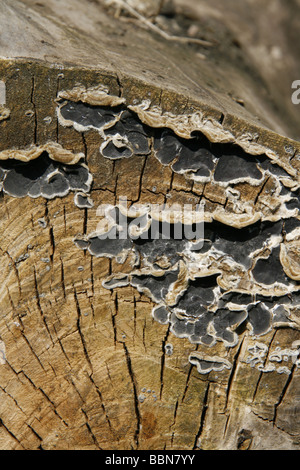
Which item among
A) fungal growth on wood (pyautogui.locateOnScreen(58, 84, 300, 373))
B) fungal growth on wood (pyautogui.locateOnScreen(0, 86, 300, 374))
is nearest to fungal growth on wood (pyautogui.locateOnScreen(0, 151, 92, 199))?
fungal growth on wood (pyautogui.locateOnScreen(0, 86, 300, 374))

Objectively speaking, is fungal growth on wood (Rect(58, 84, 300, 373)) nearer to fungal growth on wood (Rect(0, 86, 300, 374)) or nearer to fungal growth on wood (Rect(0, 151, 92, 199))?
fungal growth on wood (Rect(0, 86, 300, 374))

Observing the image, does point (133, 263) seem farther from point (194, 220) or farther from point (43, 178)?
point (43, 178)

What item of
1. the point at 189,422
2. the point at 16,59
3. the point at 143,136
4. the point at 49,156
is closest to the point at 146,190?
the point at 143,136

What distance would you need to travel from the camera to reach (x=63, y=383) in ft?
7.55

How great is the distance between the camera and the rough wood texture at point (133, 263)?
2.03 meters

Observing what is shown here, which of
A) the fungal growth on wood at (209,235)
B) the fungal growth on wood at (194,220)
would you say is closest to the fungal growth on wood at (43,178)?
the fungal growth on wood at (194,220)

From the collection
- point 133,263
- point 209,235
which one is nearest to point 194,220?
point 209,235

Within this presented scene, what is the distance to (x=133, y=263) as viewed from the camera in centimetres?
218

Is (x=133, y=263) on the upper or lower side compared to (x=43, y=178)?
lower

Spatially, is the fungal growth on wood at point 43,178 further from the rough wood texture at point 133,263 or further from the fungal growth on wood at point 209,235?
the fungal growth on wood at point 209,235

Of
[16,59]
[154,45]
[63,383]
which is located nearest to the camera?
[16,59]

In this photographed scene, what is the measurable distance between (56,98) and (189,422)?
191 centimetres

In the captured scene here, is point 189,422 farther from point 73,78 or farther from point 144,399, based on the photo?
point 73,78

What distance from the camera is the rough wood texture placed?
203 centimetres
